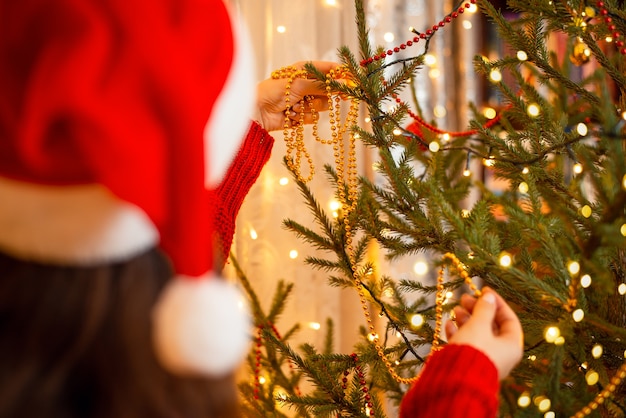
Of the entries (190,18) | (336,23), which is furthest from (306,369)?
(336,23)

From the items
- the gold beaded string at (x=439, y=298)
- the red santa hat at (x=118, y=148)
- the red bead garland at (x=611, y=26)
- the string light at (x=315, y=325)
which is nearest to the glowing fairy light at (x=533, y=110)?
the red bead garland at (x=611, y=26)

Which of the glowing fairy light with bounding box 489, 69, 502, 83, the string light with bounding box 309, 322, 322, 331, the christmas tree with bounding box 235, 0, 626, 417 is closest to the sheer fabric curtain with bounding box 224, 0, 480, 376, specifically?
the string light with bounding box 309, 322, 322, 331

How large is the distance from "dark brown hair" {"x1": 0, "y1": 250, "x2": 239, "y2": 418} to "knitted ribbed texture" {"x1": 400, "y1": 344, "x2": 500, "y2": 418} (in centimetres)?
30

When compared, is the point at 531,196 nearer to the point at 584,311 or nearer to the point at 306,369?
the point at 584,311

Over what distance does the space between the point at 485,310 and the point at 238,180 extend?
487mm

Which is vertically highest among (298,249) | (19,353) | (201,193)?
(201,193)

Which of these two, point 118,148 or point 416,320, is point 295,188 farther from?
point 118,148

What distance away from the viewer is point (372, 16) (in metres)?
1.72

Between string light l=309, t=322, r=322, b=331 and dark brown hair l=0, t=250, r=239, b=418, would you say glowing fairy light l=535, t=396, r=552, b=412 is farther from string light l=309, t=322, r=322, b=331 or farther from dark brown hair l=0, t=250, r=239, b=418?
string light l=309, t=322, r=322, b=331

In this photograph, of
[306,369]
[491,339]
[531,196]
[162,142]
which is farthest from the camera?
[306,369]

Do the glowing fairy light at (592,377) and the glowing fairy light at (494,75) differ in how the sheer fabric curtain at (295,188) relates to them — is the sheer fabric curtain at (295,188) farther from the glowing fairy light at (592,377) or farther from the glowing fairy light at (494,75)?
the glowing fairy light at (592,377)

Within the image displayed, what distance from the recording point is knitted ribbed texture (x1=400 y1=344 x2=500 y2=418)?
64 cm

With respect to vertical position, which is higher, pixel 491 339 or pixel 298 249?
pixel 491 339

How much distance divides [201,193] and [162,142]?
5 cm
